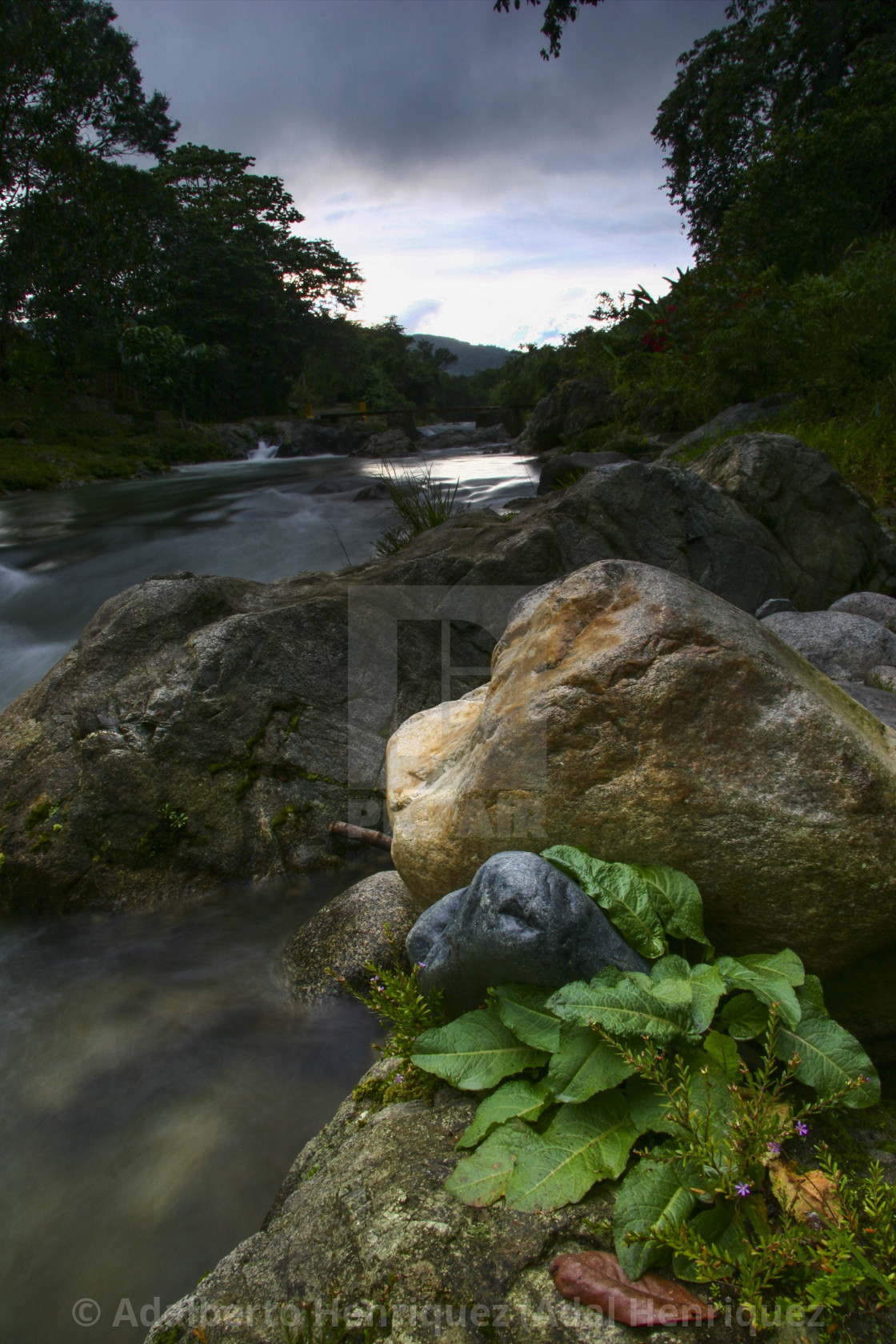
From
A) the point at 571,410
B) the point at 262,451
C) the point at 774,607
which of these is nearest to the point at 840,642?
the point at 774,607

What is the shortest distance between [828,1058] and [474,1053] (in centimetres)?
92

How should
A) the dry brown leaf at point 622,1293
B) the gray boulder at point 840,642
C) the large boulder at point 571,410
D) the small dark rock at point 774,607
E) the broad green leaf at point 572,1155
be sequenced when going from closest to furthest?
the dry brown leaf at point 622,1293, the broad green leaf at point 572,1155, the gray boulder at point 840,642, the small dark rock at point 774,607, the large boulder at point 571,410

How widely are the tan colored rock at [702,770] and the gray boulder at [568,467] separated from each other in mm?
8922

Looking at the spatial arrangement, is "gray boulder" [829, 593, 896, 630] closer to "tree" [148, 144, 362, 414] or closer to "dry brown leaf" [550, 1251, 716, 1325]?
"dry brown leaf" [550, 1251, 716, 1325]

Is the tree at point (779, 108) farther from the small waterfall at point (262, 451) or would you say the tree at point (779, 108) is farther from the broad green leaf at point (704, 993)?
the broad green leaf at point (704, 993)

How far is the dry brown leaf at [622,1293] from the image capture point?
4.60 ft

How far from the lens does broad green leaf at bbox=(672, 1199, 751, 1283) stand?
148 centimetres

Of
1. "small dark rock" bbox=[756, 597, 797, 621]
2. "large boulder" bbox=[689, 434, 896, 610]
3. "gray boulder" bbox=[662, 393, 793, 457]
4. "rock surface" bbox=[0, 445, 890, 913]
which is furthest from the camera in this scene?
"gray boulder" bbox=[662, 393, 793, 457]

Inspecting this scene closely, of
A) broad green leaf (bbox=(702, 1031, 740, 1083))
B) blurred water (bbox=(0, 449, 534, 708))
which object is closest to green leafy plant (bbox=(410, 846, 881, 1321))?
broad green leaf (bbox=(702, 1031, 740, 1083))

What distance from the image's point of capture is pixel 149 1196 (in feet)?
8.55

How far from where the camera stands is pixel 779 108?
24.4 meters

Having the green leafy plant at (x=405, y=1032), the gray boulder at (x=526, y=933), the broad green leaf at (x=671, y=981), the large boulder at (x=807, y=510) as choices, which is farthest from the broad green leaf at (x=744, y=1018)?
the large boulder at (x=807, y=510)

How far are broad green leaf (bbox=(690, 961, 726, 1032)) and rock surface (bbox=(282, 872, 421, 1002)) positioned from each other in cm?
164

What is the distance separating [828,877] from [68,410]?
29.5 meters
